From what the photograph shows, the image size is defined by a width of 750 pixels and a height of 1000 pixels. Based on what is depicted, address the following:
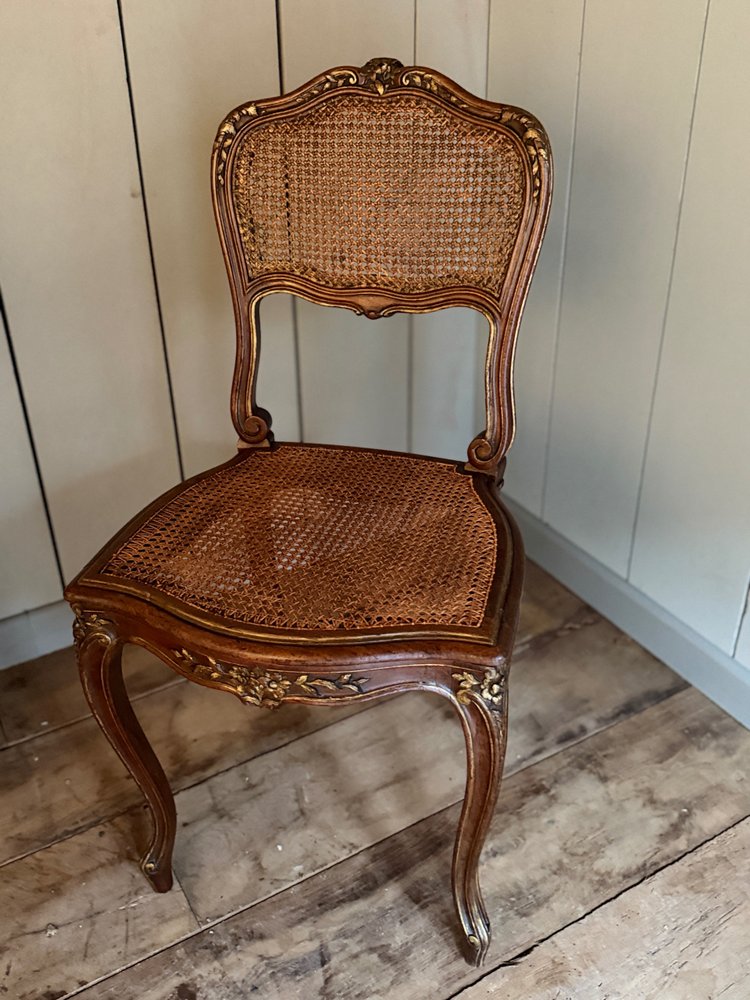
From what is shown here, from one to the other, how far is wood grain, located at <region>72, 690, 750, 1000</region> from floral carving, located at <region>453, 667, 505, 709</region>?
40cm

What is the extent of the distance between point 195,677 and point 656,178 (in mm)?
964

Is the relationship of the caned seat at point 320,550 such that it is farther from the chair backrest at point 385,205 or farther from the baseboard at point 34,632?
the baseboard at point 34,632

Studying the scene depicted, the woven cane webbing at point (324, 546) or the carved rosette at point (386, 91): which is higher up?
the carved rosette at point (386, 91)

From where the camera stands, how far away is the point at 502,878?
117 cm

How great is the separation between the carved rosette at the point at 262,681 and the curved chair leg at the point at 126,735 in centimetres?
10

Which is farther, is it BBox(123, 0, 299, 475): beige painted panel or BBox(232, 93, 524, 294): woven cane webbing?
BBox(123, 0, 299, 475): beige painted panel

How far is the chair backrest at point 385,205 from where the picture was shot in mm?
1104

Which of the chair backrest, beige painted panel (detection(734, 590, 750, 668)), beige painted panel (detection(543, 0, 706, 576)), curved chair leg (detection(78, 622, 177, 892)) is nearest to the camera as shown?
curved chair leg (detection(78, 622, 177, 892))

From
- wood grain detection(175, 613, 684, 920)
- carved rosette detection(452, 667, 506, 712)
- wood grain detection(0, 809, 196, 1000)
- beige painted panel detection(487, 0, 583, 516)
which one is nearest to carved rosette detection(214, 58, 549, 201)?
beige painted panel detection(487, 0, 583, 516)

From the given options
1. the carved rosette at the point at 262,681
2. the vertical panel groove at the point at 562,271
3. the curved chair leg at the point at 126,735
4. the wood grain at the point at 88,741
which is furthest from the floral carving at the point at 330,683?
the vertical panel groove at the point at 562,271

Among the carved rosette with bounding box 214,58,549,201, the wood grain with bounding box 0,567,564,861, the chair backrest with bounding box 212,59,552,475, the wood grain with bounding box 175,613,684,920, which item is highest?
the carved rosette with bounding box 214,58,549,201

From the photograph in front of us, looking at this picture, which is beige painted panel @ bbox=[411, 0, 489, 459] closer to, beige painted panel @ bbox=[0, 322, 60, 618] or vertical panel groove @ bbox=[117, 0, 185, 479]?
vertical panel groove @ bbox=[117, 0, 185, 479]

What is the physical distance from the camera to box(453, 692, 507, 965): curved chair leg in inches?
35.6

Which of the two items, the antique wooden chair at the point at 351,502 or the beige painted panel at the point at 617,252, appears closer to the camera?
the antique wooden chair at the point at 351,502
